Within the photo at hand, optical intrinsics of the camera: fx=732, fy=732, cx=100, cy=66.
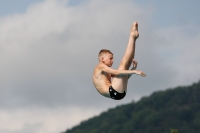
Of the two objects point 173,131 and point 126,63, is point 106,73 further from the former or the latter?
point 173,131

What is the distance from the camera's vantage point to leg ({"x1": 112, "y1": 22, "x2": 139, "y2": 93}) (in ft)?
107

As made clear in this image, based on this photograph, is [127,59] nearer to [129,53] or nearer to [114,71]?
[129,53]

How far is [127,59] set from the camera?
32.8 m

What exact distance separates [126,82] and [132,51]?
5.19ft

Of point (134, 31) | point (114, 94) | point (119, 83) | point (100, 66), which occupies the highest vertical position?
point (134, 31)

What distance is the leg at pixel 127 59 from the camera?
32.8m

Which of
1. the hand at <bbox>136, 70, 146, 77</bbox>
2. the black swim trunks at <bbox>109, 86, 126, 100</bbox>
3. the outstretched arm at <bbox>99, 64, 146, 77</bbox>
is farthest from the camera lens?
the black swim trunks at <bbox>109, 86, 126, 100</bbox>

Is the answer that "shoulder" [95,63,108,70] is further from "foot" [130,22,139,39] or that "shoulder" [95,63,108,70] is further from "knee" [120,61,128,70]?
"foot" [130,22,139,39]

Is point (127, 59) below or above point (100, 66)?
below

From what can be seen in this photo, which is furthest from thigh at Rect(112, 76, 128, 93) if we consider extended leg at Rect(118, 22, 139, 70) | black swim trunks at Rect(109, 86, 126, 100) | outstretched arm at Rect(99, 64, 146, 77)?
extended leg at Rect(118, 22, 139, 70)

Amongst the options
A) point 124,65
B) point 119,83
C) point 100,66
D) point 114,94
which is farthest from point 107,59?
point 114,94

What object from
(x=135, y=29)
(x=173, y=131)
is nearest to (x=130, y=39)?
(x=135, y=29)

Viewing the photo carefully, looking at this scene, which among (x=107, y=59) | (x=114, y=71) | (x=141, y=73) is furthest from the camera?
(x=107, y=59)

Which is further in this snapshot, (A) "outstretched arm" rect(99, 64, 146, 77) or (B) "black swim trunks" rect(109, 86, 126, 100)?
(B) "black swim trunks" rect(109, 86, 126, 100)
